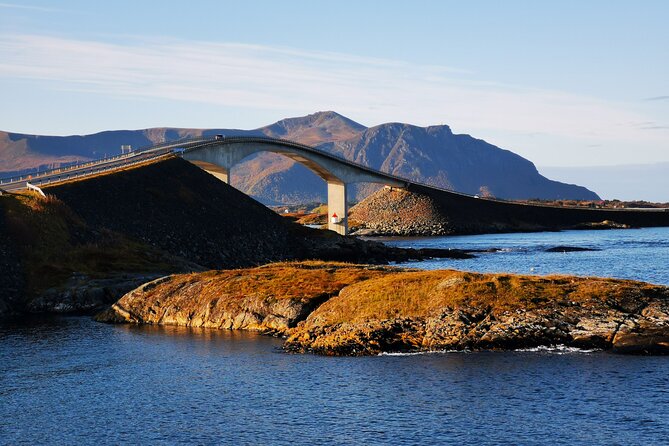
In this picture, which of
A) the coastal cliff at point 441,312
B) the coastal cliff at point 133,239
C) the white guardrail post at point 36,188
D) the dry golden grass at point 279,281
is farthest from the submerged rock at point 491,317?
the white guardrail post at point 36,188

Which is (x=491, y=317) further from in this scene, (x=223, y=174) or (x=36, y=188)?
(x=223, y=174)

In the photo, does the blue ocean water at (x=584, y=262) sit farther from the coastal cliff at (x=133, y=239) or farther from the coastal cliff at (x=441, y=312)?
the coastal cliff at (x=441, y=312)

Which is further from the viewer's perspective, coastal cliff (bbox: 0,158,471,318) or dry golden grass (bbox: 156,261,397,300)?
coastal cliff (bbox: 0,158,471,318)

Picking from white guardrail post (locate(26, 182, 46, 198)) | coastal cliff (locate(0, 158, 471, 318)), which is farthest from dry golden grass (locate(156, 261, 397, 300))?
white guardrail post (locate(26, 182, 46, 198))

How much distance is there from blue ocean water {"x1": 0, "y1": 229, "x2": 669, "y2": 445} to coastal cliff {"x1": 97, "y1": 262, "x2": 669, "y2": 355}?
6.59 ft

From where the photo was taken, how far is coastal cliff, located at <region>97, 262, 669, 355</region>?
171ft

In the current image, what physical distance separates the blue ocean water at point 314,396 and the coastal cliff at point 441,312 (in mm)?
2007

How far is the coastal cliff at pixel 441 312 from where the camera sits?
171 feet

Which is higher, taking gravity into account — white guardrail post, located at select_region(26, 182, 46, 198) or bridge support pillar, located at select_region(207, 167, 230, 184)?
bridge support pillar, located at select_region(207, 167, 230, 184)

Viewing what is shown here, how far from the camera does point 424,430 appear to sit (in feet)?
121

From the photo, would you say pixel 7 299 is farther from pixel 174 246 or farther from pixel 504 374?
pixel 504 374

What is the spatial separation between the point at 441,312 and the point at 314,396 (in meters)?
14.7

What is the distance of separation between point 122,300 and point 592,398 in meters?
45.4

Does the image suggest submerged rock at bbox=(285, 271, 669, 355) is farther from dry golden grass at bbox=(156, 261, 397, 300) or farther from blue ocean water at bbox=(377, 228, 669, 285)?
blue ocean water at bbox=(377, 228, 669, 285)
